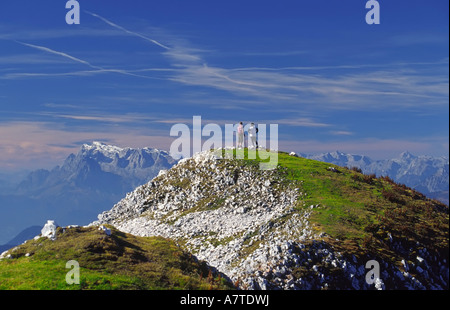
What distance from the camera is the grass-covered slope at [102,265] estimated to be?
981 inches

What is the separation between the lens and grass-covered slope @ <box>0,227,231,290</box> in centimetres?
2493

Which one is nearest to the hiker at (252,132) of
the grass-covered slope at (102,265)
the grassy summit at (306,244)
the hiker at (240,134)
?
the hiker at (240,134)

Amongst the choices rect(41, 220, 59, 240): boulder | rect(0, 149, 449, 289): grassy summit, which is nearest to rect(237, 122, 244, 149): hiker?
rect(0, 149, 449, 289): grassy summit

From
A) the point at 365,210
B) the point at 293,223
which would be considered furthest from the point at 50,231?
Answer: the point at 365,210

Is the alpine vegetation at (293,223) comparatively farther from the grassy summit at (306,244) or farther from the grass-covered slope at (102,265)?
the grass-covered slope at (102,265)

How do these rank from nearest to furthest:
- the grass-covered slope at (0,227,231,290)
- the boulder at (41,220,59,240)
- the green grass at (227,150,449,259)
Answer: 1. the grass-covered slope at (0,227,231,290)
2. the boulder at (41,220,59,240)
3. the green grass at (227,150,449,259)

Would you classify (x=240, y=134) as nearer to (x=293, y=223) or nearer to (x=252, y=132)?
(x=252, y=132)

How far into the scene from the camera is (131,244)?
33531 mm

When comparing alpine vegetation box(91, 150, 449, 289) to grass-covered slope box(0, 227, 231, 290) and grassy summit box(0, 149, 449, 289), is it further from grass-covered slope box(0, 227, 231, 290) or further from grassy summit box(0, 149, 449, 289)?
grass-covered slope box(0, 227, 231, 290)

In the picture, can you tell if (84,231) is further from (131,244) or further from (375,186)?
(375,186)

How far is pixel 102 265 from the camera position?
2781cm

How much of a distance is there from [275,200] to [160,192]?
72.9ft

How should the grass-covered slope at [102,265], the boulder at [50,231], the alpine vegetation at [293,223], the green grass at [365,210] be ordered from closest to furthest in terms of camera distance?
the grass-covered slope at [102,265]
the boulder at [50,231]
the alpine vegetation at [293,223]
the green grass at [365,210]

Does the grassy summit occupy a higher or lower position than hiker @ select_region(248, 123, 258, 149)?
lower
